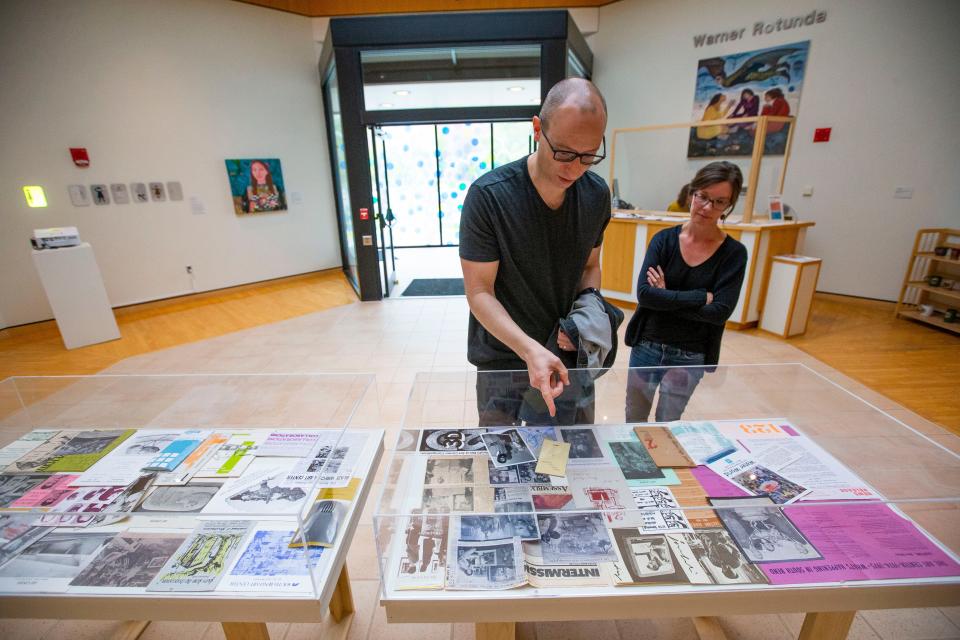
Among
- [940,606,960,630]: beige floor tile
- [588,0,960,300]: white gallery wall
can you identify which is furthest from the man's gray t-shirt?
[588,0,960,300]: white gallery wall

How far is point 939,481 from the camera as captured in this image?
3.94 feet

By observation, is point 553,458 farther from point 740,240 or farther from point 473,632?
point 740,240

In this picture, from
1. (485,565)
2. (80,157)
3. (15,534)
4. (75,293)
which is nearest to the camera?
(485,565)

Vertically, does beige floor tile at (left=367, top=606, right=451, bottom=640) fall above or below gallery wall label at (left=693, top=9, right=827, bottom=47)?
below

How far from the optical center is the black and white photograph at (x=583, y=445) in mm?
1360

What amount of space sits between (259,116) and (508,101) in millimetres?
3753

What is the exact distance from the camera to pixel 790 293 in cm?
426

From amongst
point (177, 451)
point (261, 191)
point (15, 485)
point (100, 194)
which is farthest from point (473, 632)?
point (261, 191)

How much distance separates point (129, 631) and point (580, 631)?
5.57ft

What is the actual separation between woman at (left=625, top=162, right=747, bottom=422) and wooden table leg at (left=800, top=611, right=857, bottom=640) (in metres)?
0.73

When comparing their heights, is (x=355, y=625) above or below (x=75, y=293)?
below

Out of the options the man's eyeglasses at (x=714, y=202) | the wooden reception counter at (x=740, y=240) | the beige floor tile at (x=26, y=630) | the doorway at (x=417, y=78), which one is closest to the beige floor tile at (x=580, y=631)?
the man's eyeglasses at (x=714, y=202)

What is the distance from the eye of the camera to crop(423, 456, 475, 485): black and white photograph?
124 centimetres

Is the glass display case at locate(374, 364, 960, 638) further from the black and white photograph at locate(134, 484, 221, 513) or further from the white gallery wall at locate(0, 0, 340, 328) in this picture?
the white gallery wall at locate(0, 0, 340, 328)
